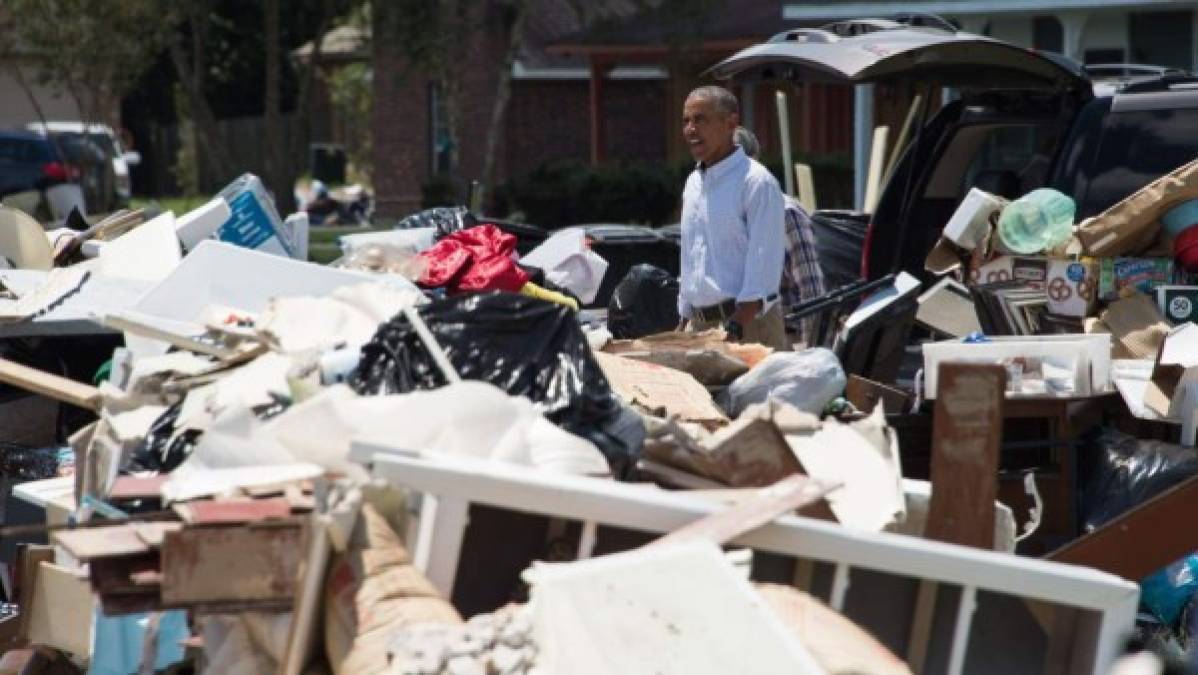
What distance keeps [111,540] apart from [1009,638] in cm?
198

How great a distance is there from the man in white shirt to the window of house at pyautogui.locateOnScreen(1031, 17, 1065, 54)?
1566 centimetres

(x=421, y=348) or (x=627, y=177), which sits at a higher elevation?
(x=421, y=348)

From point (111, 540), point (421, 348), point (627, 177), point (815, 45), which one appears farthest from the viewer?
point (627, 177)

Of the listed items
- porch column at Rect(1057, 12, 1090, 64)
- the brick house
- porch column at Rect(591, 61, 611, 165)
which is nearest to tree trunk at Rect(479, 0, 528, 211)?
the brick house

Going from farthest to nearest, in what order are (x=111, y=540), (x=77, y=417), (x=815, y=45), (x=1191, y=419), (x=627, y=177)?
(x=627, y=177) → (x=815, y=45) → (x=77, y=417) → (x=1191, y=419) → (x=111, y=540)

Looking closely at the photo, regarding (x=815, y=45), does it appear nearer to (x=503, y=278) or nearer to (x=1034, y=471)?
(x=503, y=278)

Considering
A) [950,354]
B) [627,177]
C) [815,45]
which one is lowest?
[627,177]

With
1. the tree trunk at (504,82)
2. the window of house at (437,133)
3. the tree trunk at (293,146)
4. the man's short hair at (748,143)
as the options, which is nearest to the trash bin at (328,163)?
the window of house at (437,133)

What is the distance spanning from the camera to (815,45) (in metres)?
8.74

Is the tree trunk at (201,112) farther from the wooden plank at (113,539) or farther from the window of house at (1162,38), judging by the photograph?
the wooden plank at (113,539)

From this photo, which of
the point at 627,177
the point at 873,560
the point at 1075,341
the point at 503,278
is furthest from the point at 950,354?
the point at 627,177

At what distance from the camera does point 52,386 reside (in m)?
6.06

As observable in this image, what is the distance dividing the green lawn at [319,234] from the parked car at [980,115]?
2.44 meters

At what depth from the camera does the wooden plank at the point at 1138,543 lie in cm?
582
